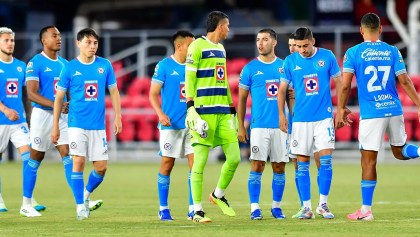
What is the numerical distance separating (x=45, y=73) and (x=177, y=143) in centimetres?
245

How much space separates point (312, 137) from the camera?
1591 centimetres

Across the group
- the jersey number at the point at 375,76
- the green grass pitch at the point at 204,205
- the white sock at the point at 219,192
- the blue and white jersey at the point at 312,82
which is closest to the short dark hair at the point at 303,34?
the blue and white jersey at the point at 312,82

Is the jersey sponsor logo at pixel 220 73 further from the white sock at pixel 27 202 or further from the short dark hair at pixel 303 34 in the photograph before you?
the white sock at pixel 27 202

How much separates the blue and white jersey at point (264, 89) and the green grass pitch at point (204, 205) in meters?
1.25

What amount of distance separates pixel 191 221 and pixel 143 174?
11.4 m

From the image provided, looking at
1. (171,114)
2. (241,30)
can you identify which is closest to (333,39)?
(241,30)

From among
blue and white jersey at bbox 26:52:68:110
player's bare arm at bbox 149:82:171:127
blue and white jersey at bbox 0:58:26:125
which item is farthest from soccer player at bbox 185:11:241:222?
blue and white jersey at bbox 0:58:26:125

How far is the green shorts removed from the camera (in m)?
15.3

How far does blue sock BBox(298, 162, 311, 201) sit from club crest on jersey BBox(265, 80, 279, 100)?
982mm

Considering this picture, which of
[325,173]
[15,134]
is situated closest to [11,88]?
[15,134]

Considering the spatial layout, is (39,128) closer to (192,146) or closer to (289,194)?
(192,146)

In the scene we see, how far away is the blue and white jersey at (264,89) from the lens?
16281 mm

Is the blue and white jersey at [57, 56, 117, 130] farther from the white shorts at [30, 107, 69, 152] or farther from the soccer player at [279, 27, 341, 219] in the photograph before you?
the soccer player at [279, 27, 341, 219]

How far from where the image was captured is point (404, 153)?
15.5 meters
